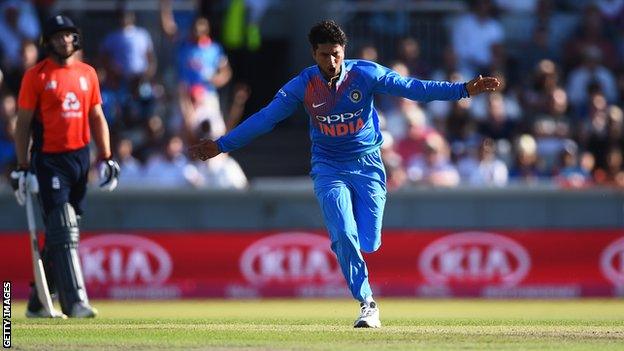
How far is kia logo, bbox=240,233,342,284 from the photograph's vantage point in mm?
16359

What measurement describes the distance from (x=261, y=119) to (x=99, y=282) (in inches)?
259

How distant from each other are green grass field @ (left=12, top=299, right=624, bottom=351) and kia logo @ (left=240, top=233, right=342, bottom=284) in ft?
6.75

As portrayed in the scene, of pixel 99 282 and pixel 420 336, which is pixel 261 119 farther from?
pixel 99 282

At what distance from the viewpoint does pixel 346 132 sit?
34.0 feet

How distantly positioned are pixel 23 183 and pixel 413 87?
3.42m

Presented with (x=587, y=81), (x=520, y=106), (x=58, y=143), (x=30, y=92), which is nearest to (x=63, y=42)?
(x=30, y=92)

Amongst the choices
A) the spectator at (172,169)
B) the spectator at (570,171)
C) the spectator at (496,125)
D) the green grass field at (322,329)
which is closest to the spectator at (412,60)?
the spectator at (496,125)

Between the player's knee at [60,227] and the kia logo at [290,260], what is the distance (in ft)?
16.9

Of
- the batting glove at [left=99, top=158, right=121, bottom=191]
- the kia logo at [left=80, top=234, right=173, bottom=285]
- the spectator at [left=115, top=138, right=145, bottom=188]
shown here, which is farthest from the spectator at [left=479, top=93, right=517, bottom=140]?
the batting glove at [left=99, top=158, right=121, bottom=191]

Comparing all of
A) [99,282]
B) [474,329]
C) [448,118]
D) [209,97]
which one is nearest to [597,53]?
[448,118]

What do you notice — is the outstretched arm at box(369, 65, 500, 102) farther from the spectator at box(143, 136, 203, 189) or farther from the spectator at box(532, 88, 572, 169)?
the spectator at box(532, 88, 572, 169)

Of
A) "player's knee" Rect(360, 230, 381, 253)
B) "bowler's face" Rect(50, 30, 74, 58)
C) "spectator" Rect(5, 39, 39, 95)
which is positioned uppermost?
"spectator" Rect(5, 39, 39, 95)

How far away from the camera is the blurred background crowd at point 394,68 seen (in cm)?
1748

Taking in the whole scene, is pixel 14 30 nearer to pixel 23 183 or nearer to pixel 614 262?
pixel 23 183
